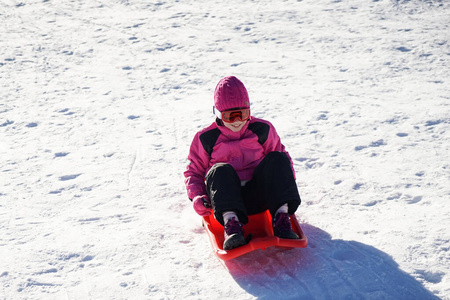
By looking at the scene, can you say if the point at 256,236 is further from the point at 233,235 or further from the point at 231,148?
the point at 231,148

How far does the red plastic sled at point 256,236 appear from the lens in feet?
8.97

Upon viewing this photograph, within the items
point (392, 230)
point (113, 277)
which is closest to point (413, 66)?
point (392, 230)

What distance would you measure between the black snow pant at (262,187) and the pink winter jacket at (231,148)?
0.62ft

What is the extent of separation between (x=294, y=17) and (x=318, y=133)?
4.10m

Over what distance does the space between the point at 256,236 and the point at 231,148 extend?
0.55m

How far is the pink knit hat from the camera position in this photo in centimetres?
310

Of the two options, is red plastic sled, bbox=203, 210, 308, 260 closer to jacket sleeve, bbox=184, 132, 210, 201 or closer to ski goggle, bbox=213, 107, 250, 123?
jacket sleeve, bbox=184, 132, 210, 201

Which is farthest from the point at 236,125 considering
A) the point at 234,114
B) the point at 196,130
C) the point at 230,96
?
the point at 196,130

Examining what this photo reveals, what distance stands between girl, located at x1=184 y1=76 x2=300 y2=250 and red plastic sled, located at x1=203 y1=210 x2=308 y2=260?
37mm

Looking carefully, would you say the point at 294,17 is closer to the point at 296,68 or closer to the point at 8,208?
the point at 296,68

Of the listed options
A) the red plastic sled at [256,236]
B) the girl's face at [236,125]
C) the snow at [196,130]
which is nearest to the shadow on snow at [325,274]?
the snow at [196,130]

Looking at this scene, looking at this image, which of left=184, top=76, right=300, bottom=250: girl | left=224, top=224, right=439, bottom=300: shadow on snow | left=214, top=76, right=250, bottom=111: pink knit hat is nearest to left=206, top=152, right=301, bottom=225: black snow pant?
left=184, top=76, right=300, bottom=250: girl

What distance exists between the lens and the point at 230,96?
10.2ft

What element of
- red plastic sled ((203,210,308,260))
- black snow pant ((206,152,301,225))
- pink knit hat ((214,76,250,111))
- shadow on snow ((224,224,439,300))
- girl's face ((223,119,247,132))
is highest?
pink knit hat ((214,76,250,111))
